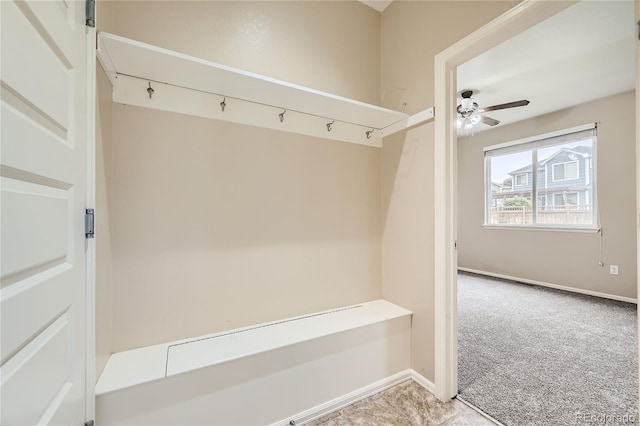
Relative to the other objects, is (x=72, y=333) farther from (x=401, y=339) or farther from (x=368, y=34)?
(x=368, y=34)

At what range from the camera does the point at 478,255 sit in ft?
17.0

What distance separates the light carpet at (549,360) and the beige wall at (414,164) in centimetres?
52

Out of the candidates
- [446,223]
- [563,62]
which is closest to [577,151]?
[563,62]

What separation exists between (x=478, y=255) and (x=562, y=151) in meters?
2.13

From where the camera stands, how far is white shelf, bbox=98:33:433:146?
125 centimetres

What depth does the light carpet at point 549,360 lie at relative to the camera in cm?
162

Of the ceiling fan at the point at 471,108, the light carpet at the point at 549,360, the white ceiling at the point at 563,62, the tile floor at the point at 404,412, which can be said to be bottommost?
the tile floor at the point at 404,412

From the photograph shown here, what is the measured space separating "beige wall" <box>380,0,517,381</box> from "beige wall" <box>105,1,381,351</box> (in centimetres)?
13

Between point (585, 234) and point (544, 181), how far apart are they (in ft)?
3.13

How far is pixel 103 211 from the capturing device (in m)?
1.22

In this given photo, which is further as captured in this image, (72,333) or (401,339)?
(401,339)

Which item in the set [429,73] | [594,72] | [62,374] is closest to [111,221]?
[62,374]

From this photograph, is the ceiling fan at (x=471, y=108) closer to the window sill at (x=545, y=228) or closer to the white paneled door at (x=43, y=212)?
the window sill at (x=545, y=228)

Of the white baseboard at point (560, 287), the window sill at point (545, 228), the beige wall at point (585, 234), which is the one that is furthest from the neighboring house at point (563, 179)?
the white baseboard at point (560, 287)
